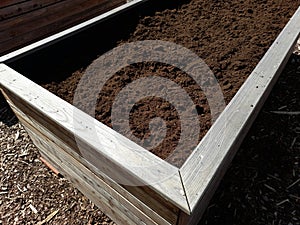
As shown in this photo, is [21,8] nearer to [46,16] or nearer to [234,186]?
[46,16]

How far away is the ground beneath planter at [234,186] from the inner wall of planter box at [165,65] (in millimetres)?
876

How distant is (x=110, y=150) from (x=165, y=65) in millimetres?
849

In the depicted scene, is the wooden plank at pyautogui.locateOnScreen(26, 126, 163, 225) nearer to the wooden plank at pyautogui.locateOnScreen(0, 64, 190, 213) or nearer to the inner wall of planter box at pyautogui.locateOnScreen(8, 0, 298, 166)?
the wooden plank at pyautogui.locateOnScreen(0, 64, 190, 213)

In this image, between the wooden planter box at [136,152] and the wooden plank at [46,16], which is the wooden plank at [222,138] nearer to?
the wooden planter box at [136,152]

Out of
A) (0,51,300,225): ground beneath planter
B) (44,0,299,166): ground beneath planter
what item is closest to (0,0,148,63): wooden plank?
(44,0,299,166): ground beneath planter

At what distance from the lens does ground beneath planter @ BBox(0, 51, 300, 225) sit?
1.75 metres

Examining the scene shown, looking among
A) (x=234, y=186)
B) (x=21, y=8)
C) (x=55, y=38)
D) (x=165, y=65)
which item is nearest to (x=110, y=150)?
(x=165, y=65)

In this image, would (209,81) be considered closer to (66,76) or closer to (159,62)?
(159,62)

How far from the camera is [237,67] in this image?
1519 millimetres

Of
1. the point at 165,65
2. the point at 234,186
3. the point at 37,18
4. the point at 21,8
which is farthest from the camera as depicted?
the point at 37,18

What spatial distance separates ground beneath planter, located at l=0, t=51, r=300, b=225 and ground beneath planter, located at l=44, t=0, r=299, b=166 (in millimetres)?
864

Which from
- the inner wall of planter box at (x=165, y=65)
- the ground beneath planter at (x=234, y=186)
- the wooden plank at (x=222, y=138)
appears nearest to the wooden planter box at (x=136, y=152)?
the wooden plank at (x=222, y=138)

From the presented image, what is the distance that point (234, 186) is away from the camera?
73.8 inches

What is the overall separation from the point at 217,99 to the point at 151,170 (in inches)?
26.2
